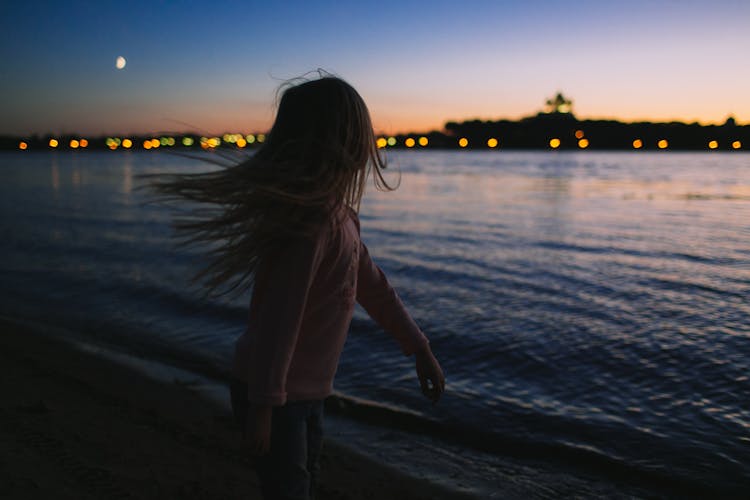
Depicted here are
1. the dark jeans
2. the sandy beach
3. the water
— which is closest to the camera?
the dark jeans

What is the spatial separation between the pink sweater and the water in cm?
215

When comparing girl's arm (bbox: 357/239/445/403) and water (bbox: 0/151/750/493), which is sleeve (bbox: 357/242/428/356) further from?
water (bbox: 0/151/750/493)

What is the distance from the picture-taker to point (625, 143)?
15588 cm

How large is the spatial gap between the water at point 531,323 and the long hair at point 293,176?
6.40ft

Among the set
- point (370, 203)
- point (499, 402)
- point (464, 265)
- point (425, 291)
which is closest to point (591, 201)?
point (370, 203)

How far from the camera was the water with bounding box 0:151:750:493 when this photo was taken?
16.6ft

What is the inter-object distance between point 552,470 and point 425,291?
6.21 meters

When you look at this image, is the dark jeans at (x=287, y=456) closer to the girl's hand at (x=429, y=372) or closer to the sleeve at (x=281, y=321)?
the sleeve at (x=281, y=321)

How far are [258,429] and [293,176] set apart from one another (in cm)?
86

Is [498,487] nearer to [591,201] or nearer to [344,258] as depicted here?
[344,258]

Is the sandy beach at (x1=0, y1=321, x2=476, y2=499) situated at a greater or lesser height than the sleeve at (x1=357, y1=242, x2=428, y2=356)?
lesser

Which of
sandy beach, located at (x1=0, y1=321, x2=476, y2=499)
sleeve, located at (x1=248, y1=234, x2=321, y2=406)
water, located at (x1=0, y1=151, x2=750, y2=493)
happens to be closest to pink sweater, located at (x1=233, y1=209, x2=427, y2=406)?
sleeve, located at (x1=248, y1=234, x2=321, y2=406)

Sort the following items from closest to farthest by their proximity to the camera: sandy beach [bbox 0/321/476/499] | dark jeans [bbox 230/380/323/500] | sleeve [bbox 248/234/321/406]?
sleeve [bbox 248/234/321/406], dark jeans [bbox 230/380/323/500], sandy beach [bbox 0/321/476/499]

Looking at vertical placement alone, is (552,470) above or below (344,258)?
below
